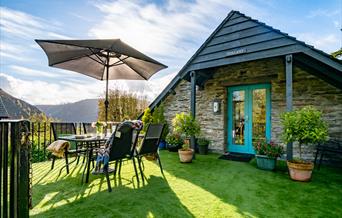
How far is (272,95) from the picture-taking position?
17.7 ft

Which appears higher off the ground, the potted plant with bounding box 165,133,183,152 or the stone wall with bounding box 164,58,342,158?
the stone wall with bounding box 164,58,342,158

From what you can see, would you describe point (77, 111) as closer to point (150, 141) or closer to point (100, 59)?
point (100, 59)

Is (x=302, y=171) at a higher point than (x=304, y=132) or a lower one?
lower

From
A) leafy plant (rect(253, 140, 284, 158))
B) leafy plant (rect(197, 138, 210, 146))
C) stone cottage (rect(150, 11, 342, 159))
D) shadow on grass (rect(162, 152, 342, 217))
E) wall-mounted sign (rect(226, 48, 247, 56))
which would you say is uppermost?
wall-mounted sign (rect(226, 48, 247, 56))

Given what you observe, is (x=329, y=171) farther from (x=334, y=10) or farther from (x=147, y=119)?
(x=147, y=119)

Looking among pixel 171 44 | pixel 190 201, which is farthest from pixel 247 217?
→ pixel 171 44

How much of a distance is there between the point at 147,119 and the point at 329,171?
5213mm

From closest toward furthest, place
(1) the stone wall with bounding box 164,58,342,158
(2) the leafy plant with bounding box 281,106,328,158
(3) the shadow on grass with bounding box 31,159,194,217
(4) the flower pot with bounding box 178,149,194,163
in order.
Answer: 1. (3) the shadow on grass with bounding box 31,159,194,217
2. (2) the leafy plant with bounding box 281,106,328,158
3. (1) the stone wall with bounding box 164,58,342,158
4. (4) the flower pot with bounding box 178,149,194,163

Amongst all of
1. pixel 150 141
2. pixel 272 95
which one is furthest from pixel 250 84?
pixel 150 141

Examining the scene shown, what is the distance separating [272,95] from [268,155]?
1.94 meters

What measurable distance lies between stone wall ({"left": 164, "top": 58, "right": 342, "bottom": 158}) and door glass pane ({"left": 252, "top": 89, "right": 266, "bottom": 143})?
0.26 m

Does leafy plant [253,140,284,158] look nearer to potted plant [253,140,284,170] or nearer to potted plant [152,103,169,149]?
potted plant [253,140,284,170]

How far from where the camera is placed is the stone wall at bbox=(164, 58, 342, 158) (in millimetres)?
4629

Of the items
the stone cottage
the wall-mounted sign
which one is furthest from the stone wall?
the wall-mounted sign
